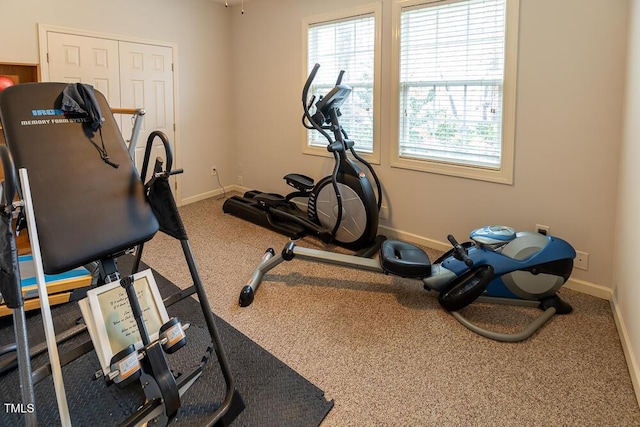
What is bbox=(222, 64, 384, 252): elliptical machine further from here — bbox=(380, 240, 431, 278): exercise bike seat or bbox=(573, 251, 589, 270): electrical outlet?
bbox=(573, 251, 589, 270): electrical outlet

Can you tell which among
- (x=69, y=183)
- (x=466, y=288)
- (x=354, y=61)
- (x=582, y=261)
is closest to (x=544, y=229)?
(x=582, y=261)

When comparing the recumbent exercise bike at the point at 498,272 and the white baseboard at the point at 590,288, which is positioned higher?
the recumbent exercise bike at the point at 498,272

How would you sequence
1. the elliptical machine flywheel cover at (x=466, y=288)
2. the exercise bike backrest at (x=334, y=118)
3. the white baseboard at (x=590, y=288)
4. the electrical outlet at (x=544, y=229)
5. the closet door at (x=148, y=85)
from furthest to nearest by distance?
1. the closet door at (x=148, y=85)
2. the exercise bike backrest at (x=334, y=118)
3. the electrical outlet at (x=544, y=229)
4. the white baseboard at (x=590, y=288)
5. the elliptical machine flywheel cover at (x=466, y=288)

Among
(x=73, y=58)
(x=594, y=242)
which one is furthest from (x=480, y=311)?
(x=73, y=58)

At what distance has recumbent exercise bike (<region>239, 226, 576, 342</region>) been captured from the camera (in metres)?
2.30

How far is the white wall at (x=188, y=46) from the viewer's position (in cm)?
346

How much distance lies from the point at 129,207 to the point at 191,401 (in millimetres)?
937

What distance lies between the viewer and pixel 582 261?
267 centimetres

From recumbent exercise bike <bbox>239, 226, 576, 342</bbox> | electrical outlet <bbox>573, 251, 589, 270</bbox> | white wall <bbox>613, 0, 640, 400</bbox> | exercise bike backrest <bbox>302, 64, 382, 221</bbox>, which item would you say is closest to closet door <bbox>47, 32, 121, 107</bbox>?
exercise bike backrest <bbox>302, 64, 382, 221</bbox>

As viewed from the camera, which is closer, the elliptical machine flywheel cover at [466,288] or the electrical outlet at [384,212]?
the elliptical machine flywheel cover at [466,288]

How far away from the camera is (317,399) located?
5.76ft

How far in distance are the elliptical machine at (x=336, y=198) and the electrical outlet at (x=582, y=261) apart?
1507 millimetres

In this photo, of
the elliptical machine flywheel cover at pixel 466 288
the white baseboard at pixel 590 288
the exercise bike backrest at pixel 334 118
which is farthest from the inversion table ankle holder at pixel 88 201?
the white baseboard at pixel 590 288

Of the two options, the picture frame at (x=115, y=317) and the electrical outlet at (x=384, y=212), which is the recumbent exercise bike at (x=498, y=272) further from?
the electrical outlet at (x=384, y=212)
